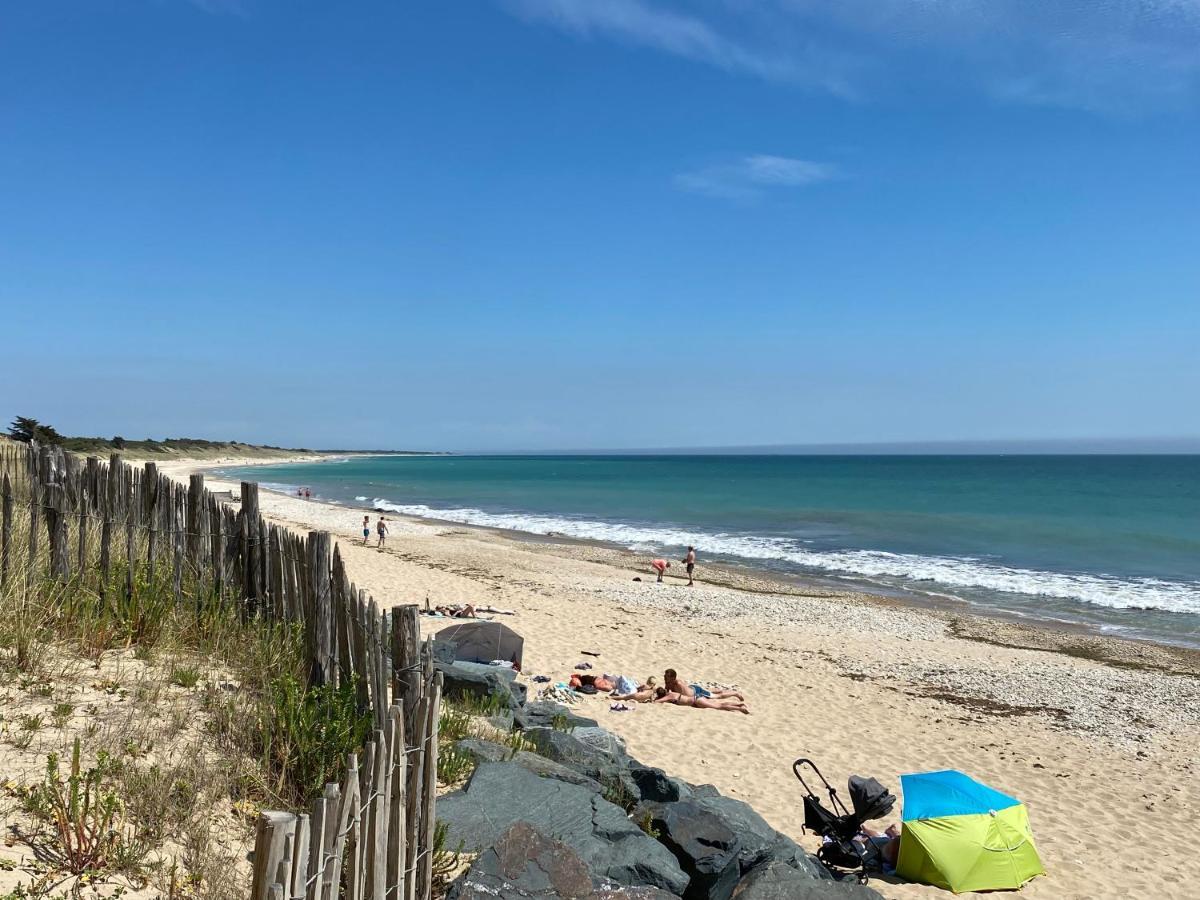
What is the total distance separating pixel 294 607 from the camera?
631 cm

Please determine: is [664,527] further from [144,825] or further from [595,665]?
[144,825]

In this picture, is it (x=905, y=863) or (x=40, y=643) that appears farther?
(x=905, y=863)

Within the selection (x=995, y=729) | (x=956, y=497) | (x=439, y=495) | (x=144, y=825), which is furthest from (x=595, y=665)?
(x=956, y=497)

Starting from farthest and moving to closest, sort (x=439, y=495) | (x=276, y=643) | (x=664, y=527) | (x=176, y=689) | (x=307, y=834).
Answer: (x=439, y=495), (x=664, y=527), (x=276, y=643), (x=176, y=689), (x=307, y=834)

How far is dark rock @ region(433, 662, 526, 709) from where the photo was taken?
832 cm

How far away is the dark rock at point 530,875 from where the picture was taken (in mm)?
3973

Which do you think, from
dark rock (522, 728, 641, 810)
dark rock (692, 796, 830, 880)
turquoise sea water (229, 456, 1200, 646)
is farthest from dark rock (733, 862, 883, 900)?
turquoise sea water (229, 456, 1200, 646)

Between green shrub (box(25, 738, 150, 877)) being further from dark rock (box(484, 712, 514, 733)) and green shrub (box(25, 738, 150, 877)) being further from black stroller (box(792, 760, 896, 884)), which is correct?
black stroller (box(792, 760, 896, 884))

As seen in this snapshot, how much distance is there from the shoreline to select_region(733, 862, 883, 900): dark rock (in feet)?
46.5

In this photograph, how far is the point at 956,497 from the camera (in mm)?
64750

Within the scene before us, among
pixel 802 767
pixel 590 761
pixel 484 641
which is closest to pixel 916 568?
pixel 802 767

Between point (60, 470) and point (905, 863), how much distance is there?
8.44m

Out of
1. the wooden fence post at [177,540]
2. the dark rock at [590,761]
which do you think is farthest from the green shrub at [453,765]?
the wooden fence post at [177,540]

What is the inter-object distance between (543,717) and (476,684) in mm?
866
